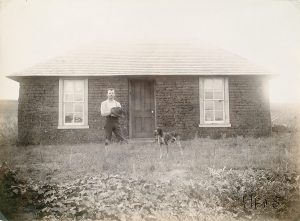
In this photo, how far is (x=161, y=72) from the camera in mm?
5484

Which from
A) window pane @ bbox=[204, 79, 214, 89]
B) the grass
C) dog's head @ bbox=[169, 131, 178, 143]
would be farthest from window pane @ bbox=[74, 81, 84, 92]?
window pane @ bbox=[204, 79, 214, 89]

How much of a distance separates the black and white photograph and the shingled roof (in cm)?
2

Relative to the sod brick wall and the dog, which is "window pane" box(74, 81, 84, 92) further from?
the dog

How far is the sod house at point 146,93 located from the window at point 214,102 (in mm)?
16

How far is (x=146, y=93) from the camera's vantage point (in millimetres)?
5680

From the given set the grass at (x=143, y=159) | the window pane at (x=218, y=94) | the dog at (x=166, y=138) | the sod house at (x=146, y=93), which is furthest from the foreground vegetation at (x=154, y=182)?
the window pane at (x=218, y=94)

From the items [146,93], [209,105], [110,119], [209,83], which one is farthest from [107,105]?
[209,83]

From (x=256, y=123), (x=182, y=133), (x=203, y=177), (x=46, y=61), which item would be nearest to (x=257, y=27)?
(x=256, y=123)

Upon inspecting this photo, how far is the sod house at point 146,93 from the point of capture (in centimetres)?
503

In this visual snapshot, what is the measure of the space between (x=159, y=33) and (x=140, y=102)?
1249 millimetres

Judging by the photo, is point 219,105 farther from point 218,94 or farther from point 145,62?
point 145,62

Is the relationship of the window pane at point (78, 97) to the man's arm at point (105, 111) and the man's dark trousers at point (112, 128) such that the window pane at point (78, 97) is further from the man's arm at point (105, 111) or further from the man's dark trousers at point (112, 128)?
the man's dark trousers at point (112, 128)

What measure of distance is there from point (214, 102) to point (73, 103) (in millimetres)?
2310

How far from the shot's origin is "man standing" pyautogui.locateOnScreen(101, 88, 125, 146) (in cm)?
508
